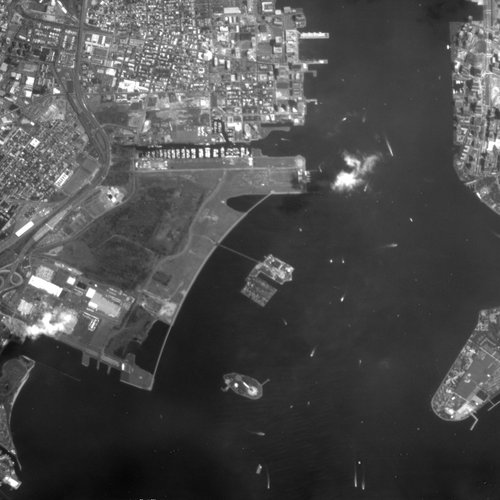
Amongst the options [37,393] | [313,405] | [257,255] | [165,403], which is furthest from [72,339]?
[313,405]

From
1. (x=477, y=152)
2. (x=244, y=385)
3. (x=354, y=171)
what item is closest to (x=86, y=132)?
(x=354, y=171)

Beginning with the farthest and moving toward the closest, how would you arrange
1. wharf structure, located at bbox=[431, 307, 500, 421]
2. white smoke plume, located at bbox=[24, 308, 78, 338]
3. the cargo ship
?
white smoke plume, located at bbox=[24, 308, 78, 338] → wharf structure, located at bbox=[431, 307, 500, 421] → the cargo ship

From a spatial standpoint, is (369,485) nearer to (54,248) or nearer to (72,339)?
(72,339)

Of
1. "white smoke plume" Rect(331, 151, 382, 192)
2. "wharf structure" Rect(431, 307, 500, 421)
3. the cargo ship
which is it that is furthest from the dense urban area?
"wharf structure" Rect(431, 307, 500, 421)

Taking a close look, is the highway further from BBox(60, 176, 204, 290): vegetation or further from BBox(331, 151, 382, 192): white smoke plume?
BBox(331, 151, 382, 192): white smoke plume

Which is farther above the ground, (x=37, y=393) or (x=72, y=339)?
(x=72, y=339)

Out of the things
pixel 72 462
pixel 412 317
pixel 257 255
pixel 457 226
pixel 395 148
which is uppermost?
pixel 395 148
